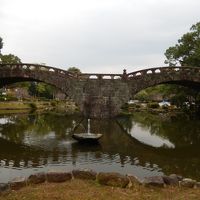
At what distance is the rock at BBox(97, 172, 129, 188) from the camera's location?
1180cm

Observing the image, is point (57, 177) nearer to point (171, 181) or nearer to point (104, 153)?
point (171, 181)

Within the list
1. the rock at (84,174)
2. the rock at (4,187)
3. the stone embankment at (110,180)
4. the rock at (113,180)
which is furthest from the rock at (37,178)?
the rock at (113,180)

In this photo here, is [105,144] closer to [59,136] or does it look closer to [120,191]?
[59,136]

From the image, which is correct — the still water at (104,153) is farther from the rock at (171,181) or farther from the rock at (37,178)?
the rock at (171,181)

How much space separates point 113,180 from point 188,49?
48304 millimetres

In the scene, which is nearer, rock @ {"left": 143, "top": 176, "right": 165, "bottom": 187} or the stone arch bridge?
rock @ {"left": 143, "top": 176, "right": 165, "bottom": 187}

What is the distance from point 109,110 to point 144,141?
57.1 feet

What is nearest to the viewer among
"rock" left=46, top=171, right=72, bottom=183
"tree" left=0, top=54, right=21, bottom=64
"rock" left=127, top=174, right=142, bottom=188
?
"rock" left=127, top=174, right=142, bottom=188

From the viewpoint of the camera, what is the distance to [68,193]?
11.0m

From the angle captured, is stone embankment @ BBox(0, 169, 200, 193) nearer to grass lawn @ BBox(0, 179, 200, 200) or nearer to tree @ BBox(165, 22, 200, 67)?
grass lawn @ BBox(0, 179, 200, 200)

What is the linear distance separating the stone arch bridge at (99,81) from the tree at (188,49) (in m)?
7.74

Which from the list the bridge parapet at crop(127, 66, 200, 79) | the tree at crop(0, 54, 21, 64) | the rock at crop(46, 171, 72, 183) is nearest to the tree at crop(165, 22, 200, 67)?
the bridge parapet at crop(127, 66, 200, 79)

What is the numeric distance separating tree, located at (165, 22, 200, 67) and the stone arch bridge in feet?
25.4

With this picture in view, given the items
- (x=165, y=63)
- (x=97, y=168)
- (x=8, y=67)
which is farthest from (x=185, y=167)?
(x=165, y=63)
